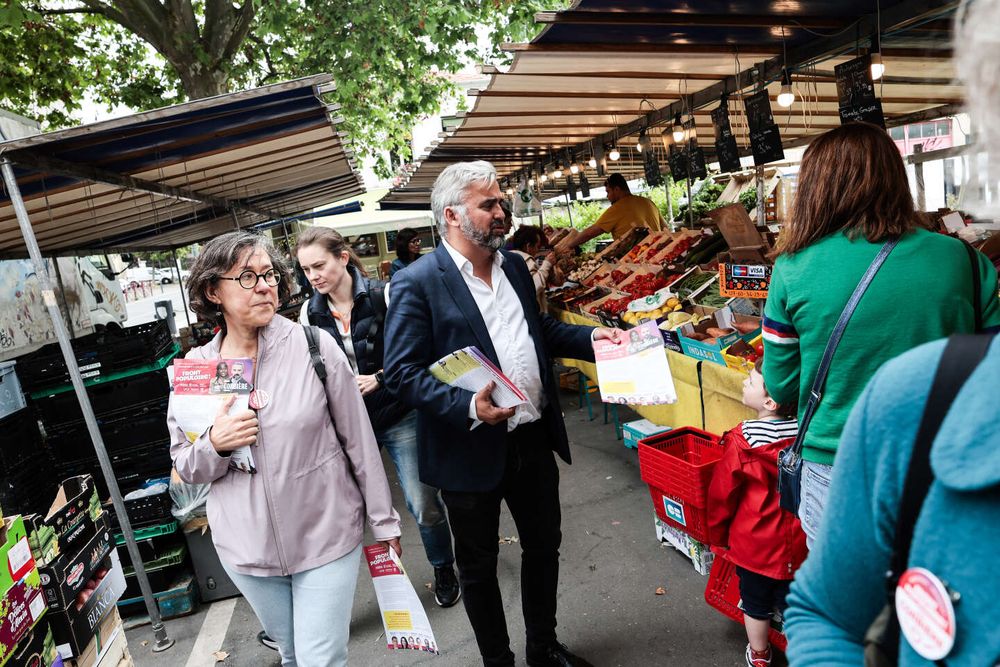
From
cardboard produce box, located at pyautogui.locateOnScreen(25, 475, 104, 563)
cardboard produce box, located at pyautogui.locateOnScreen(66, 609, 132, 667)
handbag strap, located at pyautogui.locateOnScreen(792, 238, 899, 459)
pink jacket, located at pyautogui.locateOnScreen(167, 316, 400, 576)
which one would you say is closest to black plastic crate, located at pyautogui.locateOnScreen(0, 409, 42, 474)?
cardboard produce box, located at pyautogui.locateOnScreen(25, 475, 104, 563)

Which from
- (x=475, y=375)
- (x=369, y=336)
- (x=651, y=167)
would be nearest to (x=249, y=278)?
(x=475, y=375)

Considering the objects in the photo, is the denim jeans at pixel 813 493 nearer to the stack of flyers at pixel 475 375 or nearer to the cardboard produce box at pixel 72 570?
the stack of flyers at pixel 475 375

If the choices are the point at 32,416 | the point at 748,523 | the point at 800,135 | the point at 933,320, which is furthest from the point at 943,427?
the point at 800,135

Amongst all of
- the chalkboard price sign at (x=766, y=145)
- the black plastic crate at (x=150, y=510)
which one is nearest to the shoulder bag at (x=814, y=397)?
the black plastic crate at (x=150, y=510)

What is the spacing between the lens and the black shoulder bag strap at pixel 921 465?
0.73 m

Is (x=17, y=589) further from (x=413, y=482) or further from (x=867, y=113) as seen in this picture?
(x=867, y=113)

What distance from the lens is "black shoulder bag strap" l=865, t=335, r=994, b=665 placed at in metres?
0.73

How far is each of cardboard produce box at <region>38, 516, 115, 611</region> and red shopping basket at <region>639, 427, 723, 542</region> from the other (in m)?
2.44

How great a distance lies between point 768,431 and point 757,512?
1.03 ft

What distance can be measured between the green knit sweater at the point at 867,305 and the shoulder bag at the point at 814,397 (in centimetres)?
1

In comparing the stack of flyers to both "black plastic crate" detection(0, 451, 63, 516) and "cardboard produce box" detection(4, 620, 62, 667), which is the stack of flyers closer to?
"cardboard produce box" detection(4, 620, 62, 667)

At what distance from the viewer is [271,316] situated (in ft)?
7.42

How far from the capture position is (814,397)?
183 centimetres

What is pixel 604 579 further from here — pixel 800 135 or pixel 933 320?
pixel 800 135
